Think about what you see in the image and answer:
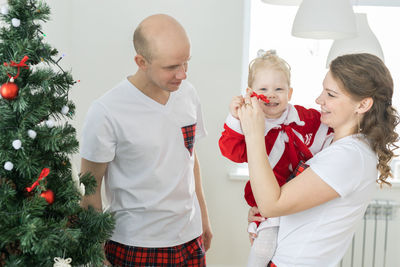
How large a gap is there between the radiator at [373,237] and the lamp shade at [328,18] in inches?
74.5

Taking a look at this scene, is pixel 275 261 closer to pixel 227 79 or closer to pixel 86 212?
pixel 86 212

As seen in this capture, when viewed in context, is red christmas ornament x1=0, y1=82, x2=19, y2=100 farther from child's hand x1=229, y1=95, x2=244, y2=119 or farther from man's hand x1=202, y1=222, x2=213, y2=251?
man's hand x1=202, y1=222, x2=213, y2=251

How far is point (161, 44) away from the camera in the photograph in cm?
159

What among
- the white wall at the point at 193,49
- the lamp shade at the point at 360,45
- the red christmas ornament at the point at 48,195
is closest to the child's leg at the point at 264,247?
the red christmas ornament at the point at 48,195

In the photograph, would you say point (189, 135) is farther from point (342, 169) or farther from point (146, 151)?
point (342, 169)

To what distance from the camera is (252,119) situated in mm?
1351

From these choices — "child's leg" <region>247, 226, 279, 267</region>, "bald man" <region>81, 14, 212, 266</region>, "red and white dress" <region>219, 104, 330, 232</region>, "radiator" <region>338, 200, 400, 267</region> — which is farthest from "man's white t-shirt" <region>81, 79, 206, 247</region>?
"radiator" <region>338, 200, 400, 267</region>

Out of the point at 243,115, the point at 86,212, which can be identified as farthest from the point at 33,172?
the point at 243,115

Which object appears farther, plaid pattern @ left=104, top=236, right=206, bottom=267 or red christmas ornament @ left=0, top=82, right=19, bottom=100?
plaid pattern @ left=104, top=236, right=206, bottom=267

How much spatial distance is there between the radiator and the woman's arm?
7.26ft

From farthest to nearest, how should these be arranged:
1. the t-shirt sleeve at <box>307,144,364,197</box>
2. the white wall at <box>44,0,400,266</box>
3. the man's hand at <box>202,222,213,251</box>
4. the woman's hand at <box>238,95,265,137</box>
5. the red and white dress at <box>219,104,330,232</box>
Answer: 1. the white wall at <box>44,0,400,266</box>
2. the man's hand at <box>202,222,213,251</box>
3. the red and white dress at <box>219,104,330,232</box>
4. the woman's hand at <box>238,95,265,137</box>
5. the t-shirt sleeve at <box>307,144,364,197</box>

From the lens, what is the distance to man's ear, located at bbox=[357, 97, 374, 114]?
1296 mm

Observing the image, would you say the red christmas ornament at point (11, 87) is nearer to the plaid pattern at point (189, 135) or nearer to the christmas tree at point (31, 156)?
the christmas tree at point (31, 156)

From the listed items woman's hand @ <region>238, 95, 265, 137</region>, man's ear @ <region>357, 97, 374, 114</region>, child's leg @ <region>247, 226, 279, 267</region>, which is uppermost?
man's ear @ <region>357, 97, 374, 114</region>
